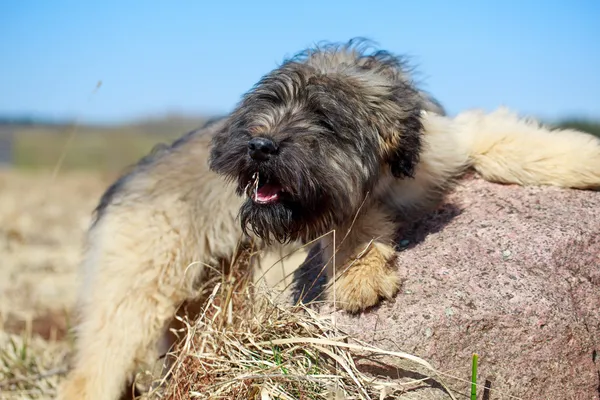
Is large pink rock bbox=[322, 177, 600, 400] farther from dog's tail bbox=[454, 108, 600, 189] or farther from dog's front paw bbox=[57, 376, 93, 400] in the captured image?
dog's front paw bbox=[57, 376, 93, 400]

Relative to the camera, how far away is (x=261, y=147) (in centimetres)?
332

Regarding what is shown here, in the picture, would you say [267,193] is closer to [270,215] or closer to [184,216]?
[270,215]

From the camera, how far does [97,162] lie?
155 feet

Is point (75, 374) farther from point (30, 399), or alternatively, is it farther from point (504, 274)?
point (504, 274)

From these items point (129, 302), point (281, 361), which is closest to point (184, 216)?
point (129, 302)

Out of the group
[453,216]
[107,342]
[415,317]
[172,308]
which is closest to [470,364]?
[415,317]

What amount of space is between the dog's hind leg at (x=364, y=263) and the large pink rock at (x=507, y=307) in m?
0.08

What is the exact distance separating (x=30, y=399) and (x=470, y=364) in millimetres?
3712

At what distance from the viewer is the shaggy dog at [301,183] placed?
3488 mm

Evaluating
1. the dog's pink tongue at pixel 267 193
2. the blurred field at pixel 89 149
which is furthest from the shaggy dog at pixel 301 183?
the blurred field at pixel 89 149

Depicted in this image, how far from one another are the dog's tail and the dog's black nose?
1.73 m

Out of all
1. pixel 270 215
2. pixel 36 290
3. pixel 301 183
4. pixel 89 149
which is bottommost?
pixel 89 149

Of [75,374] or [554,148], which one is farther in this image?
[75,374]

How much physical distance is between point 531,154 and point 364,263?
59.3 inches
